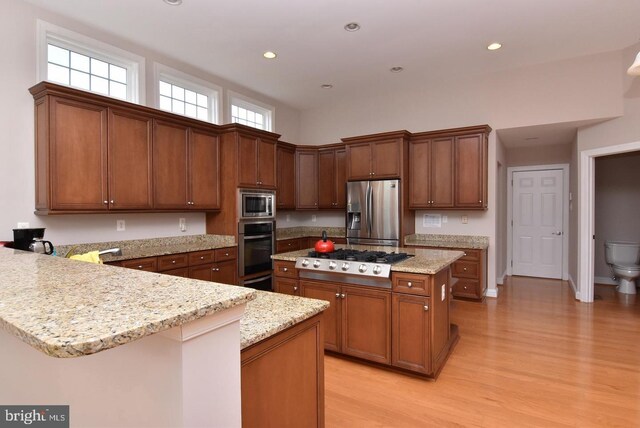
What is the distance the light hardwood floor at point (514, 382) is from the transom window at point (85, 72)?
3.62 meters

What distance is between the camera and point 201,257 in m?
3.94

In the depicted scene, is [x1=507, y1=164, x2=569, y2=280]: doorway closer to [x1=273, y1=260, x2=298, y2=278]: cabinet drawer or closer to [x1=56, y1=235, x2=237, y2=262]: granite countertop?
[x1=273, y1=260, x2=298, y2=278]: cabinet drawer

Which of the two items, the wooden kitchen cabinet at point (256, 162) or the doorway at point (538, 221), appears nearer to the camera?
the wooden kitchen cabinet at point (256, 162)

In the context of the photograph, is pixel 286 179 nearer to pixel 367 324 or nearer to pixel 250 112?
pixel 250 112

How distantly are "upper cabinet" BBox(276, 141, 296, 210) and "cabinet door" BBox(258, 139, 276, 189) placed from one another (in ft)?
1.17

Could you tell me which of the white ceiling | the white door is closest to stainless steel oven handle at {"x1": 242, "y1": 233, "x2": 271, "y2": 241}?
the white ceiling

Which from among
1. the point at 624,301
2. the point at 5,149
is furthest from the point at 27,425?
the point at 624,301

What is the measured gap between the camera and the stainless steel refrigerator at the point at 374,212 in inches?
192

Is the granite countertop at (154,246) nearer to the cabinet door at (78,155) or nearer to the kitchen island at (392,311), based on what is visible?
the cabinet door at (78,155)

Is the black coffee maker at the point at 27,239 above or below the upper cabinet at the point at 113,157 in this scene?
below

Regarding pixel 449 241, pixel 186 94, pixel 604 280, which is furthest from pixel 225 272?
pixel 604 280

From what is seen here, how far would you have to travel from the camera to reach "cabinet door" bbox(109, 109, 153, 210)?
339 cm

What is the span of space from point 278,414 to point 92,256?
1564 millimetres

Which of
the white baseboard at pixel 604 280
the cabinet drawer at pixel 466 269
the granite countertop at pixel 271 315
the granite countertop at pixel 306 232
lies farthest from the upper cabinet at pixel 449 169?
the granite countertop at pixel 271 315
